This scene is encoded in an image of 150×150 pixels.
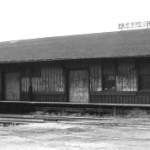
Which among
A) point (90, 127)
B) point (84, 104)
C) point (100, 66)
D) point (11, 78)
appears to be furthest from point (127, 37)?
point (90, 127)

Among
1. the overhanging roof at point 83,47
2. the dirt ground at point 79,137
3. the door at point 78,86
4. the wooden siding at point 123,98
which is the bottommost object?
the dirt ground at point 79,137

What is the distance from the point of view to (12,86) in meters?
25.3

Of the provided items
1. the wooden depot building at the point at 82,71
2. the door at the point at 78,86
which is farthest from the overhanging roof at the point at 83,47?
the door at the point at 78,86

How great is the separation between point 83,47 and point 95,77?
2283 millimetres

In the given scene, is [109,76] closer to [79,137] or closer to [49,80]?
[49,80]

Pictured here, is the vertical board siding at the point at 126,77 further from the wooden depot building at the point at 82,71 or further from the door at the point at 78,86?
the door at the point at 78,86

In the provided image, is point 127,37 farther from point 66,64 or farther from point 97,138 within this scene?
point 97,138

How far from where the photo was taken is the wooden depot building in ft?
68.5

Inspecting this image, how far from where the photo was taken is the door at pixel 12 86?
82.3 ft

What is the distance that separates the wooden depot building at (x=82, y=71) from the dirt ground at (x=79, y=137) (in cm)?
554

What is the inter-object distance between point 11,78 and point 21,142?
1454cm

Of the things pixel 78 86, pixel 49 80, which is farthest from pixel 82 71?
pixel 49 80

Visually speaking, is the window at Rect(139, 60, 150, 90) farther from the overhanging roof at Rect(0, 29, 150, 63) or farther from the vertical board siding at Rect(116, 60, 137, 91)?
the overhanging roof at Rect(0, 29, 150, 63)

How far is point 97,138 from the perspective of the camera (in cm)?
1162
